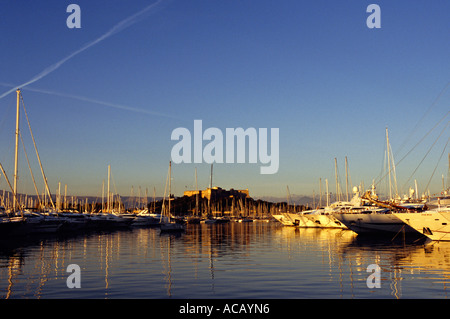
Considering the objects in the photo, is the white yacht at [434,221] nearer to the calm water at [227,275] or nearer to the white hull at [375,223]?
the calm water at [227,275]

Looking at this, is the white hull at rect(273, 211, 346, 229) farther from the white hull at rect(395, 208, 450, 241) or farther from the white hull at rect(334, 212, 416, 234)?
the white hull at rect(395, 208, 450, 241)

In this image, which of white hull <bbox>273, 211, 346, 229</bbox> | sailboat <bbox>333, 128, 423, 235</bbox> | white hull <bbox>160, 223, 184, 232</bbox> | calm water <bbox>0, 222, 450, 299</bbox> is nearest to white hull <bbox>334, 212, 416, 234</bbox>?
sailboat <bbox>333, 128, 423, 235</bbox>

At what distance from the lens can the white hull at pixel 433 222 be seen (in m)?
43.1

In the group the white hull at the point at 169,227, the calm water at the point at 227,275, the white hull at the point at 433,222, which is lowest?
Answer: the white hull at the point at 169,227

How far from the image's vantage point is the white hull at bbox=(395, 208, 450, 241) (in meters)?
43.1

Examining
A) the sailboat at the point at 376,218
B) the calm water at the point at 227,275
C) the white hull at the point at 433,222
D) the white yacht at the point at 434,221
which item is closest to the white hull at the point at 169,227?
the sailboat at the point at 376,218

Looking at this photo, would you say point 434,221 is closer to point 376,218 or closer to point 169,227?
point 376,218

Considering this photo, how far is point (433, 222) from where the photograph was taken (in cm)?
4488

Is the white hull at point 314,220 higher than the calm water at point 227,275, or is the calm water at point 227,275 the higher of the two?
the calm water at point 227,275

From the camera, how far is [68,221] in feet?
256

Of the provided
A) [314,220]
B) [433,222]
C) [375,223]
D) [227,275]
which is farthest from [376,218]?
[227,275]

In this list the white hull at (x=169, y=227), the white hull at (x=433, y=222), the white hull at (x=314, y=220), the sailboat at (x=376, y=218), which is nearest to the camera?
the white hull at (x=433, y=222)

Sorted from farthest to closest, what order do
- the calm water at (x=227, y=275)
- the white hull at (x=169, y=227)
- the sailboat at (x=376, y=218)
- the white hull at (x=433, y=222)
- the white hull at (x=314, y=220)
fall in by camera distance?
the white hull at (x=314, y=220)
the white hull at (x=169, y=227)
the sailboat at (x=376, y=218)
the white hull at (x=433, y=222)
the calm water at (x=227, y=275)
